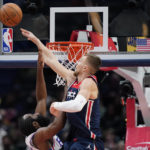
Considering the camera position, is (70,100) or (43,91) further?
(43,91)

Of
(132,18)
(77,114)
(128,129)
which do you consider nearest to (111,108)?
(128,129)

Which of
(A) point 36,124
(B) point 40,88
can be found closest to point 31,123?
(A) point 36,124

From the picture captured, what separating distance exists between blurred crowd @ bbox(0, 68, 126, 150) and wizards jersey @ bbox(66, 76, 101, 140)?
533 cm

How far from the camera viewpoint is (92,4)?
5.96 metres

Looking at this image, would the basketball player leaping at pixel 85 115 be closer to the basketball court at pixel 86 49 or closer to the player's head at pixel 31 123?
the player's head at pixel 31 123

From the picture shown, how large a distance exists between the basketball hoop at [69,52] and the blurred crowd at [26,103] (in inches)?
173

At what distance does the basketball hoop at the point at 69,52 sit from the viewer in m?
5.52

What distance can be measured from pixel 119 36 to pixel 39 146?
6.57ft

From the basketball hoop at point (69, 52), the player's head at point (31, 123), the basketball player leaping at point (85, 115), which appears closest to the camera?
the basketball player leaping at point (85, 115)

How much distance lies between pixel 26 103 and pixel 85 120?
7.07 m

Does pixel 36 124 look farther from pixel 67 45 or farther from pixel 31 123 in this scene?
pixel 67 45

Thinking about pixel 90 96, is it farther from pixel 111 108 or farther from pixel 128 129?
pixel 111 108

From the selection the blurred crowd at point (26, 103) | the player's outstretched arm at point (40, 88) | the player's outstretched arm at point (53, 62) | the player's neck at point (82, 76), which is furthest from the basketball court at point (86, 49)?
the blurred crowd at point (26, 103)

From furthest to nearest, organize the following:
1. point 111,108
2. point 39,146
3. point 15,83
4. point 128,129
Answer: point 15,83 < point 111,108 < point 128,129 < point 39,146
